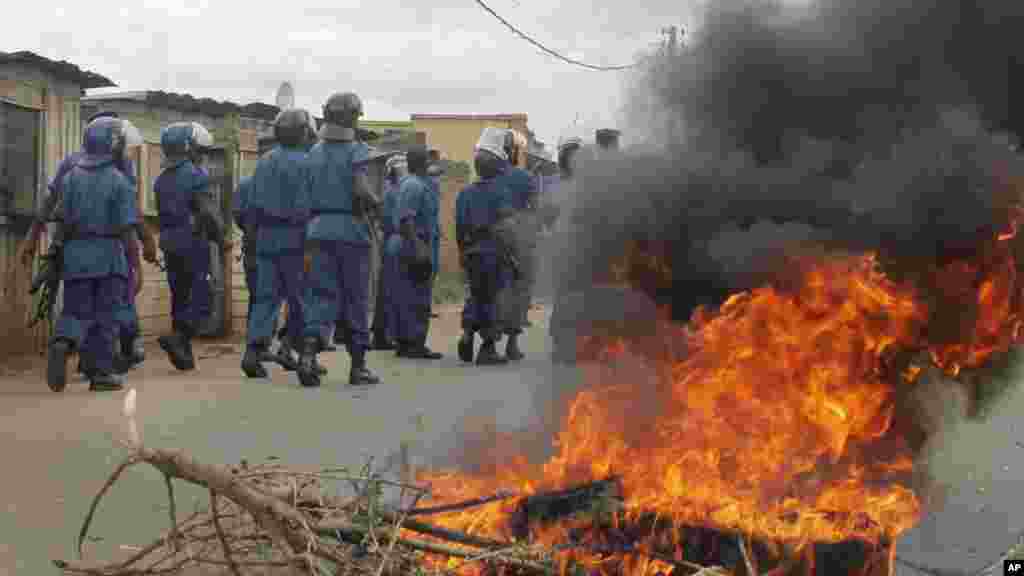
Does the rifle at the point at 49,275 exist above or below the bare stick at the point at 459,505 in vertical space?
above

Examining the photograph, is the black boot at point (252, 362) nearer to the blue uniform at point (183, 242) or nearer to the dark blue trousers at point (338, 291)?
the dark blue trousers at point (338, 291)

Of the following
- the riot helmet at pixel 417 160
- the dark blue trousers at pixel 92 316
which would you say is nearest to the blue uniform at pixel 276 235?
the dark blue trousers at pixel 92 316

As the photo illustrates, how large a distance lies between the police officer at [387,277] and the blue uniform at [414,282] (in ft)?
0.81

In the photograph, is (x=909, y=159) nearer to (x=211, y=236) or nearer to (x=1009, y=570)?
(x=1009, y=570)

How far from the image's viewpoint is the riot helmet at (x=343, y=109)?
10359mm

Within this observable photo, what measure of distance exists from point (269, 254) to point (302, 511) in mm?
7097

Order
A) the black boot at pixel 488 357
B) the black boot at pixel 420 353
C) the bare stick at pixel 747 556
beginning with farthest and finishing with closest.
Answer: the black boot at pixel 420 353 → the black boot at pixel 488 357 → the bare stick at pixel 747 556

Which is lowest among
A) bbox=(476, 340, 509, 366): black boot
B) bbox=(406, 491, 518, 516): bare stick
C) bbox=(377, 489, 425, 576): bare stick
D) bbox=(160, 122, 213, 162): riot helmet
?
bbox=(476, 340, 509, 366): black boot

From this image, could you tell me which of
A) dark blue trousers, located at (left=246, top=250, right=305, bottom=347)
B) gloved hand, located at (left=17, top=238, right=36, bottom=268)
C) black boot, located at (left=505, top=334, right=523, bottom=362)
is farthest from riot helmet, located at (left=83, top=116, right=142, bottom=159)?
black boot, located at (left=505, top=334, right=523, bottom=362)

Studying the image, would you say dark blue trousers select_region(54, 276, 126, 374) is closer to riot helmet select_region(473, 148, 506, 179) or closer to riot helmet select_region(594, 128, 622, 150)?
riot helmet select_region(473, 148, 506, 179)

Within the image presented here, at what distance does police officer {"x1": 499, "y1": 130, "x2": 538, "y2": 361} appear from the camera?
12172 mm

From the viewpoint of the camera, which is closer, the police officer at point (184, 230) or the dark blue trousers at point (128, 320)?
the dark blue trousers at point (128, 320)

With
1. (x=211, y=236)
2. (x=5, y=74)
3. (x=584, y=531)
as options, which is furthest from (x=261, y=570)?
(x=5, y=74)

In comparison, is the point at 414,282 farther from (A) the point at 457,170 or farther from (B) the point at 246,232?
(A) the point at 457,170
